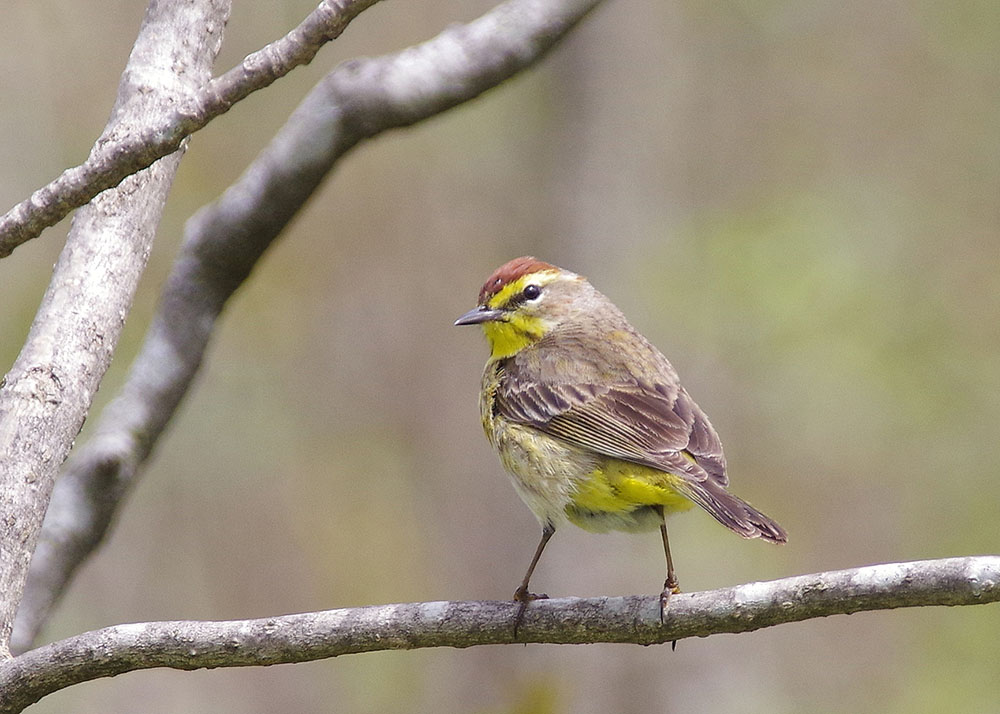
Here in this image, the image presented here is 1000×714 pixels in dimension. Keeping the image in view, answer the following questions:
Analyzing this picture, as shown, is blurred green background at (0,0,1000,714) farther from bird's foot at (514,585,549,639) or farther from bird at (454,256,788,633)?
bird's foot at (514,585,549,639)

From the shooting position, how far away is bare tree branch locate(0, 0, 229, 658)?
3252 millimetres

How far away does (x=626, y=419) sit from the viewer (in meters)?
4.31

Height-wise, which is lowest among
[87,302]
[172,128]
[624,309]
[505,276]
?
[624,309]

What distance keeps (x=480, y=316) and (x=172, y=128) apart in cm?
215

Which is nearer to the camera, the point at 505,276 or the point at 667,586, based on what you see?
the point at 667,586

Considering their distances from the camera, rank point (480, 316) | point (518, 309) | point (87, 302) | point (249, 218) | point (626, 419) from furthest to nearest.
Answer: point (518, 309) < point (480, 316) < point (249, 218) < point (626, 419) < point (87, 302)

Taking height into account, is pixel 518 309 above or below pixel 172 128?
below

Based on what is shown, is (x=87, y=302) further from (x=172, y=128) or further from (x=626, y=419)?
(x=626, y=419)

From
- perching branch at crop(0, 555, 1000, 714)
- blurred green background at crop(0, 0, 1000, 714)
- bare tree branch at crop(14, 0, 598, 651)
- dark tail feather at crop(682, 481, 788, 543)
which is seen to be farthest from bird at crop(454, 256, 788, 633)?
blurred green background at crop(0, 0, 1000, 714)

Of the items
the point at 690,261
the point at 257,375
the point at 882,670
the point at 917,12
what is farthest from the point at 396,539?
the point at 917,12

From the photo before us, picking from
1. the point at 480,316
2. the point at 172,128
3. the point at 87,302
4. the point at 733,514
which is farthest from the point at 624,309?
the point at 172,128

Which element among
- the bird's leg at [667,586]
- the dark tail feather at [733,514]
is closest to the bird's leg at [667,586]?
the bird's leg at [667,586]

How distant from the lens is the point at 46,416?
3.37 m

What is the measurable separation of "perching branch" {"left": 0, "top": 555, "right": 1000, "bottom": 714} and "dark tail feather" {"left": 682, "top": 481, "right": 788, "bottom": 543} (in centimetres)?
68
